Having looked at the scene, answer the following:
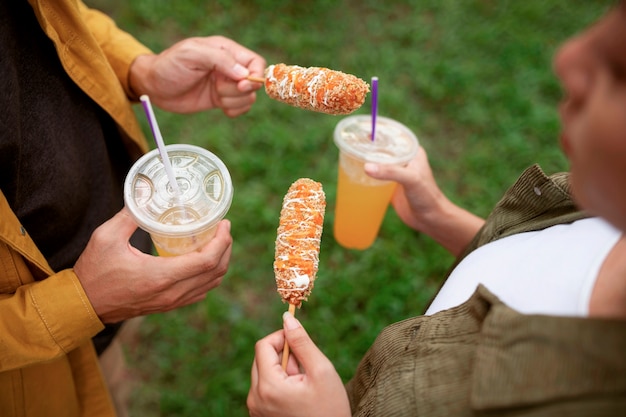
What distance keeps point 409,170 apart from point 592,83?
1.26m

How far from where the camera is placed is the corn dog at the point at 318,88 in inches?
77.2

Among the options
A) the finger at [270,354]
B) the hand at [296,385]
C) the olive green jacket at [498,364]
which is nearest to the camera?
the olive green jacket at [498,364]

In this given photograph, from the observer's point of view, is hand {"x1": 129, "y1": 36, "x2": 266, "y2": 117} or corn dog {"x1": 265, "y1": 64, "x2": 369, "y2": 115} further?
hand {"x1": 129, "y1": 36, "x2": 266, "y2": 117}

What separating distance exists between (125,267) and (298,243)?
22.8 inches

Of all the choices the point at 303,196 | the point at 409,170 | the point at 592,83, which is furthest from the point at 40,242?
the point at 592,83

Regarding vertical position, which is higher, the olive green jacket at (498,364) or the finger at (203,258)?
the olive green jacket at (498,364)

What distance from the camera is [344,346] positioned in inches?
126

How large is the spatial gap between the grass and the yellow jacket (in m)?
1.21

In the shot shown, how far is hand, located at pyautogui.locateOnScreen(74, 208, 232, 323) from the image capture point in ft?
5.29

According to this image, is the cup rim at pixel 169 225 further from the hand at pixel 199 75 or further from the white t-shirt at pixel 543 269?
the white t-shirt at pixel 543 269

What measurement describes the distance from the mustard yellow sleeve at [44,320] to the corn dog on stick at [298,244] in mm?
635

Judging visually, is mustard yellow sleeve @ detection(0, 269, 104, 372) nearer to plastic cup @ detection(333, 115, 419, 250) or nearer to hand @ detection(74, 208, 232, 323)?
hand @ detection(74, 208, 232, 323)

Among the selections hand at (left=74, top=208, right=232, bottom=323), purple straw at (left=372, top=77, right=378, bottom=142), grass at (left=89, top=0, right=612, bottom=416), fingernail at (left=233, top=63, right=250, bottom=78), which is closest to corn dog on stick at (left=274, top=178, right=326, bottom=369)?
hand at (left=74, top=208, right=232, bottom=323)

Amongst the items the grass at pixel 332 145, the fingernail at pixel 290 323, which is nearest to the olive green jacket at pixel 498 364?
the fingernail at pixel 290 323
